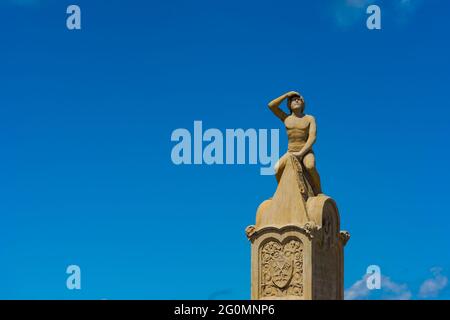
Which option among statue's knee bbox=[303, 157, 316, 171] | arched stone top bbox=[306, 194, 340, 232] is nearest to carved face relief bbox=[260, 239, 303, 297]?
arched stone top bbox=[306, 194, 340, 232]

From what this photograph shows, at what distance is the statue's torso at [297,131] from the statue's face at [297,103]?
28 cm

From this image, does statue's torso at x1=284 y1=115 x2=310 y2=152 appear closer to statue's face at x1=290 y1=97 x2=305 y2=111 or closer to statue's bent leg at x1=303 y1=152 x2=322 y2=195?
statue's face at x1=290 y1=97 x2=305 y2=111

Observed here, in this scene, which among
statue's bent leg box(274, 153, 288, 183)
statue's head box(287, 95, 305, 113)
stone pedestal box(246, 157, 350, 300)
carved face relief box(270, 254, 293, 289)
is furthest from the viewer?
statue's head box(287, 95, 305, 113)

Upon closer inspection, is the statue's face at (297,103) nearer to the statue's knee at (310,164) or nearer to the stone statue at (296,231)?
the stone statue at (296,231)

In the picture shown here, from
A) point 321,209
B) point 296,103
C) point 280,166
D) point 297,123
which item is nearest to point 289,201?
point 321,209

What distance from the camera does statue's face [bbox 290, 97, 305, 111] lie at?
31656 mm

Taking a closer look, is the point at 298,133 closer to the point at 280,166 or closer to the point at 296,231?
the point at 280,166

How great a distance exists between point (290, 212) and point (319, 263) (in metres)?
1.49

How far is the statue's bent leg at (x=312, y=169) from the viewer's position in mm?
31188

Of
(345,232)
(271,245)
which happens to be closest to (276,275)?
(271,245)
